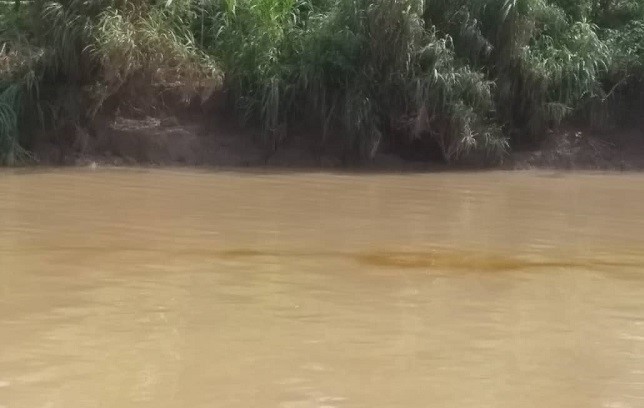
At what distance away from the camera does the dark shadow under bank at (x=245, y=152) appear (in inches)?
479

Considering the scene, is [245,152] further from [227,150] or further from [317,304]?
[317,304]

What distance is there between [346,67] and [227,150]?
1.82 m

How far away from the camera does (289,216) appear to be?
309 inches

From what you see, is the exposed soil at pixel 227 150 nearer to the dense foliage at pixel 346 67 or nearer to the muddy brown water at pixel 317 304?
the dense foliage at pixel 346 67

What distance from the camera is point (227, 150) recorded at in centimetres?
1238

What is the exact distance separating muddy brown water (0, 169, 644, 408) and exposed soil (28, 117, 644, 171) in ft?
11.6

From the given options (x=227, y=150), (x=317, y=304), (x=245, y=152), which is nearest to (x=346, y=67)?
(x=245, y=152)

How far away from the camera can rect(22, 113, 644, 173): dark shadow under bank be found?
1216 centimetres

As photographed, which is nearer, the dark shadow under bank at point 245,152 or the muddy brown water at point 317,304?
the muddy brown water at point 317,304

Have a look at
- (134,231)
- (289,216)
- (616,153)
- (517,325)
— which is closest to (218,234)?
(134,231)

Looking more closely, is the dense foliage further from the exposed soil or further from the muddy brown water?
the muddy brown water

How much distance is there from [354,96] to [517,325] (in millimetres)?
7783

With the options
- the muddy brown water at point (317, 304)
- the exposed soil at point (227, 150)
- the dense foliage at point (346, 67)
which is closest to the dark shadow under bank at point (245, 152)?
the exposed soil at point (227, 150)

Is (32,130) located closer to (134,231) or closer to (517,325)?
(134,231)
